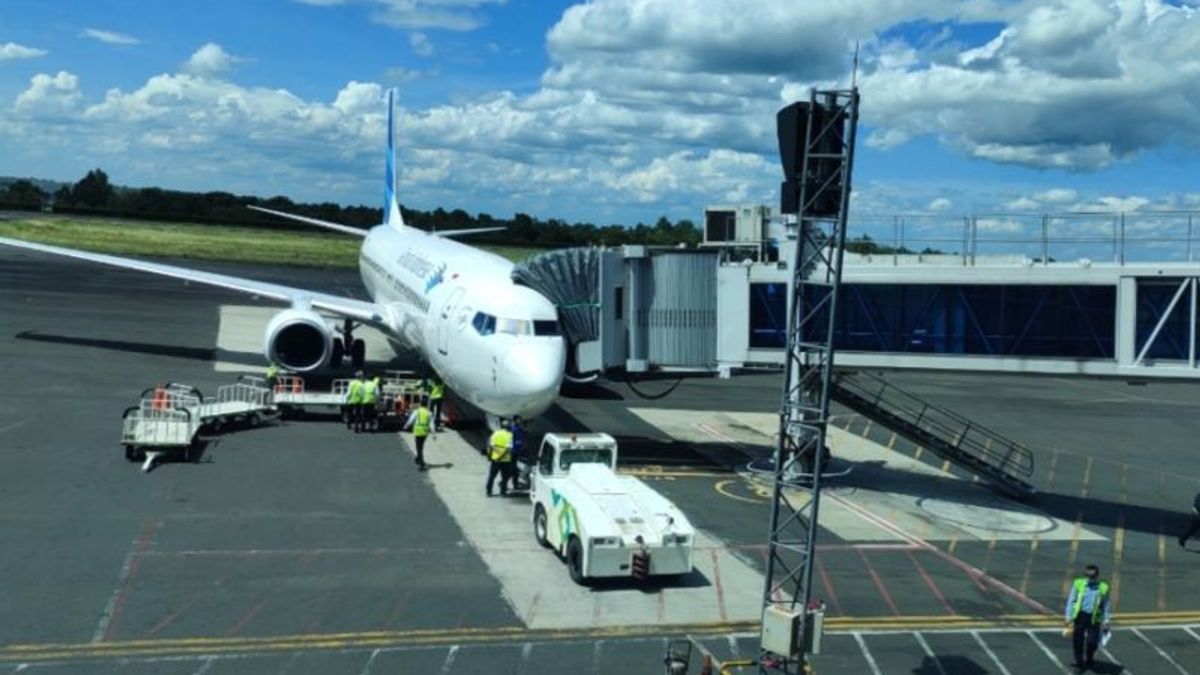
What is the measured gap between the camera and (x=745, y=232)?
111 feet

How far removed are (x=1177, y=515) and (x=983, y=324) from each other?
798 centimetres

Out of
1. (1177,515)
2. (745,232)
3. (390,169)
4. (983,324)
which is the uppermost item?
(390,169)

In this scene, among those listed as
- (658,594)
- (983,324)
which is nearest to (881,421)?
(983,324)

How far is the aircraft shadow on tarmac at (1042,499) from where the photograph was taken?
27781 mm

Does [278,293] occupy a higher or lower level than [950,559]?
higher

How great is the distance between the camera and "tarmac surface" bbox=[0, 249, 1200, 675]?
54.9 feet

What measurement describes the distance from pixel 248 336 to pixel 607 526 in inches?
1617

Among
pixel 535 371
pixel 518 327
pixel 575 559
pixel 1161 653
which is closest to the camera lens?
pixel 1161 653

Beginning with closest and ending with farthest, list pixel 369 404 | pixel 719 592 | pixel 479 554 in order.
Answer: pixel 719 592
pixel 479 554
pixel 369 404

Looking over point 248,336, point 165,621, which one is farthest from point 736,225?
point 248,336

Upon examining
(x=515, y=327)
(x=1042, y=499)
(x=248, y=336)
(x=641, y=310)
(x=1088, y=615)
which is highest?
(x=641, y=310)

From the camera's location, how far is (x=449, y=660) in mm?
16016

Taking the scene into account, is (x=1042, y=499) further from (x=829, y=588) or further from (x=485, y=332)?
(x=485, y=332)

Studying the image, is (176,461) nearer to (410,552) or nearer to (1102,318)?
(410,552)
